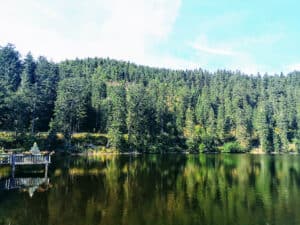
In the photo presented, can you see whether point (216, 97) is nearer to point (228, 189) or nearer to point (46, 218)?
Answer: point (228, 189)

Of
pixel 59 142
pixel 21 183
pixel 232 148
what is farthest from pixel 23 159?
pixel 232 148

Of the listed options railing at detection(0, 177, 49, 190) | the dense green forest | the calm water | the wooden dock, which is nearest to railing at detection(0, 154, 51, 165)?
the wooden dock

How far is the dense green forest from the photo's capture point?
83.8 metres

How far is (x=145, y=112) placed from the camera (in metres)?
104

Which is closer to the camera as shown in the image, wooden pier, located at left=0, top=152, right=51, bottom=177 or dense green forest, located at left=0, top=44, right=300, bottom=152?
wooden pier, located at left=0, top=152, right=51, bottom=177

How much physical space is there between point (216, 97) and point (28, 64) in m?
82.9

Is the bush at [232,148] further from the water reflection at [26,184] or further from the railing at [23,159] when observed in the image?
the water reflection at [26,184]

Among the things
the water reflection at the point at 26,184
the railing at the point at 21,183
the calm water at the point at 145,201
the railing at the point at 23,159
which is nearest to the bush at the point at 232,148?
the calm water at the point at 145,201

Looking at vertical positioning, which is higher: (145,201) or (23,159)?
(23,159)

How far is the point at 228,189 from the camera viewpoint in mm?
33906

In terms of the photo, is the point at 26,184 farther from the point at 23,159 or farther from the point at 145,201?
the point at 145,201

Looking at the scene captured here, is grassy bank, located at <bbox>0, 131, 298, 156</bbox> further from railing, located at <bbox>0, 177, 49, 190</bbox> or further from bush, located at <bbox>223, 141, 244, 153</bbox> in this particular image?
railing, located at <bbox>0, 177, 49, 190</bbox>

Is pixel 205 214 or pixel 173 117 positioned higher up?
pixel 173 117

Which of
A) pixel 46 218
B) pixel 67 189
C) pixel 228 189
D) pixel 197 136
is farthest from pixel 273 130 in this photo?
pixel 46 218
